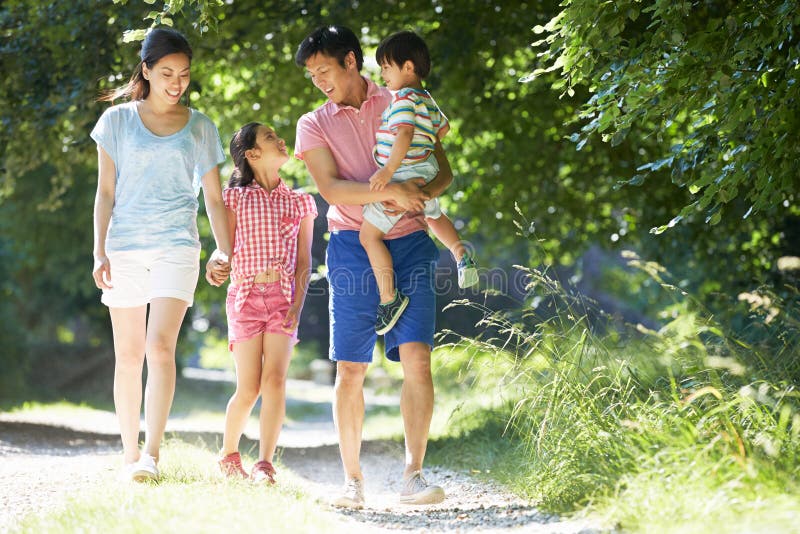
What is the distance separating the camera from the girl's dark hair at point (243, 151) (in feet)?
17.9

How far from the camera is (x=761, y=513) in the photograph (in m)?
3.11

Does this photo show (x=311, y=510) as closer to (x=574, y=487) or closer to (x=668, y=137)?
(x=574, y=487)

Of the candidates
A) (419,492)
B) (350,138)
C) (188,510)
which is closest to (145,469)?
(188,510)

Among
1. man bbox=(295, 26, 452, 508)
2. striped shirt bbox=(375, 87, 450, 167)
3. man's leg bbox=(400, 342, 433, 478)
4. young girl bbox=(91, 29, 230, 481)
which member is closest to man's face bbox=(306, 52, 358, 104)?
man bbox=(295, 26, 452, 508)

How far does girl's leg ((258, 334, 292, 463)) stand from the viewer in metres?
5.07

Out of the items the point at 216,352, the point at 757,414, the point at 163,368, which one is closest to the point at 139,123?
the point at 163,368

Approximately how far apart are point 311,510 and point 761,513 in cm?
174

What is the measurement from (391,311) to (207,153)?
1292mm

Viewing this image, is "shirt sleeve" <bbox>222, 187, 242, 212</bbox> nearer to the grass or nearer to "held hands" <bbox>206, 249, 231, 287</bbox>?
"held hands" <bbox>206, 249, 231, 287</bbox>

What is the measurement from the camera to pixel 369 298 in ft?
15.7

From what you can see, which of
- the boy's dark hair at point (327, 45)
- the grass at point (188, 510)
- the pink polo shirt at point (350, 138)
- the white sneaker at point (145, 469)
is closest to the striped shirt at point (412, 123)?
the pink polo shirt at point (350, 138)

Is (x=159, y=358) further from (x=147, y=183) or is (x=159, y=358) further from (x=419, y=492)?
(x=419, y=492)

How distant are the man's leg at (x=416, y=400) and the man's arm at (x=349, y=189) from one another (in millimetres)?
702

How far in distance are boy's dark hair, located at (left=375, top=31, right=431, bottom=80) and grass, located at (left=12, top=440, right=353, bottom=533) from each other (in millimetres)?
2073
